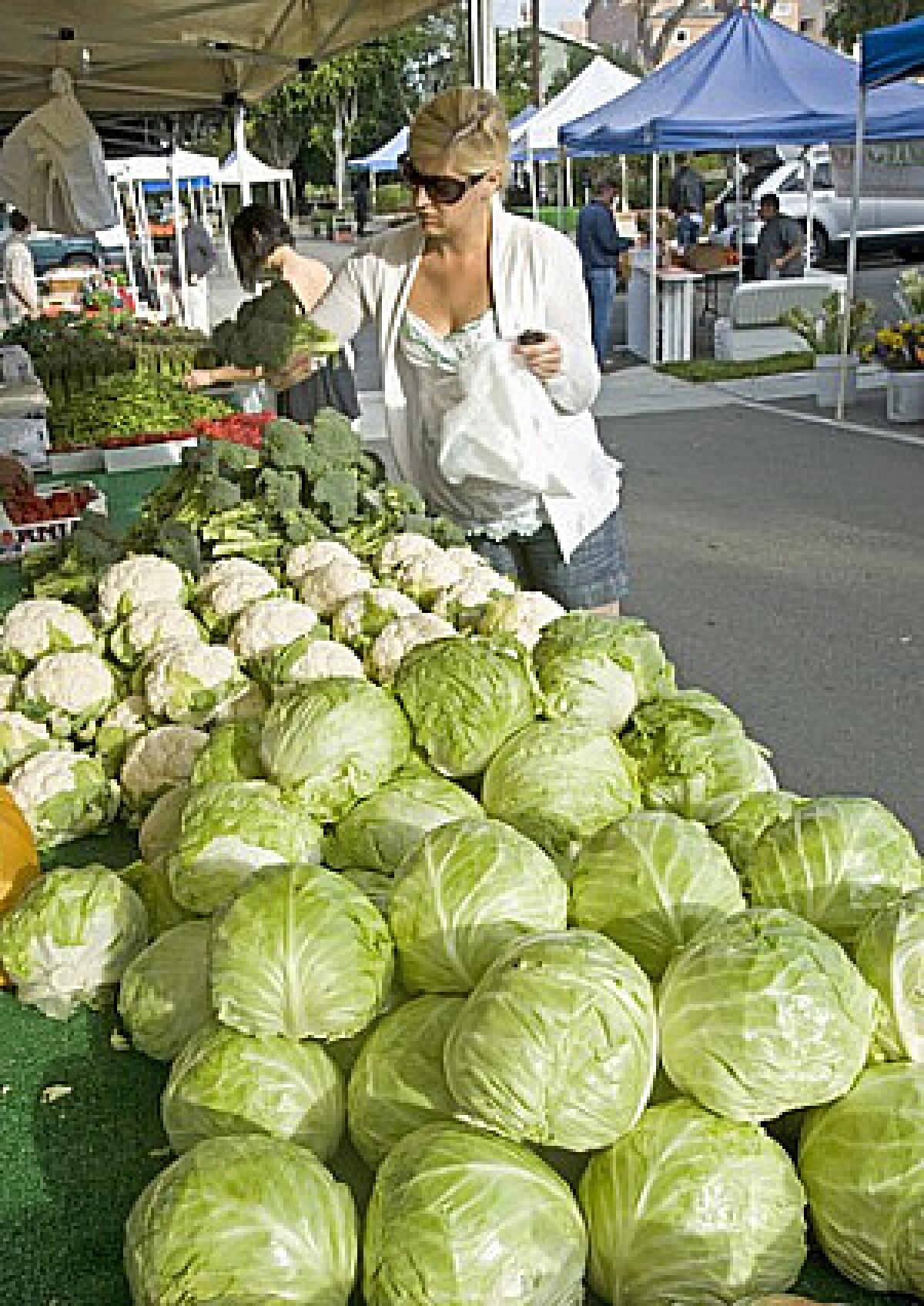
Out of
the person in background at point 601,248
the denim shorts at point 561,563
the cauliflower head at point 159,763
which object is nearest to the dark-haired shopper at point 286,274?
the denim shorts at point 561,563

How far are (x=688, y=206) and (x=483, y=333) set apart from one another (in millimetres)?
22158

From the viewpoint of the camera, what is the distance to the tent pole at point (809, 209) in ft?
65.8

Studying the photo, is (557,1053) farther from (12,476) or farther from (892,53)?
(892,53)

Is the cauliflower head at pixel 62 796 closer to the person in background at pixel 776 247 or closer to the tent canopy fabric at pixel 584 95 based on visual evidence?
the person in background at pixel 776 247

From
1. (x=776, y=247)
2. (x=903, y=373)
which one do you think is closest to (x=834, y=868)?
(x=903, y=373)

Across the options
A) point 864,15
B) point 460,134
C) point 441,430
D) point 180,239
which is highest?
point 864,15

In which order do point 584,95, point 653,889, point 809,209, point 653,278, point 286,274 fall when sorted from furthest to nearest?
point 809,209
point 584,95
point 653,278
point 286,274
point 653,889

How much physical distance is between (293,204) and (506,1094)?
5812 centimetres

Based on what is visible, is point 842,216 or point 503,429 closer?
point 503,429

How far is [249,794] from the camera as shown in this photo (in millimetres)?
1910

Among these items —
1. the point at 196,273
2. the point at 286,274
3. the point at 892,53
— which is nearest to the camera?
the point at 286,274

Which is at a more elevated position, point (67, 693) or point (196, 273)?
point (196, 273)

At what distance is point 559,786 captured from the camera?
74.4 inches

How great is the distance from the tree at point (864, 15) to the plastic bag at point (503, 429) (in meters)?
46.0
